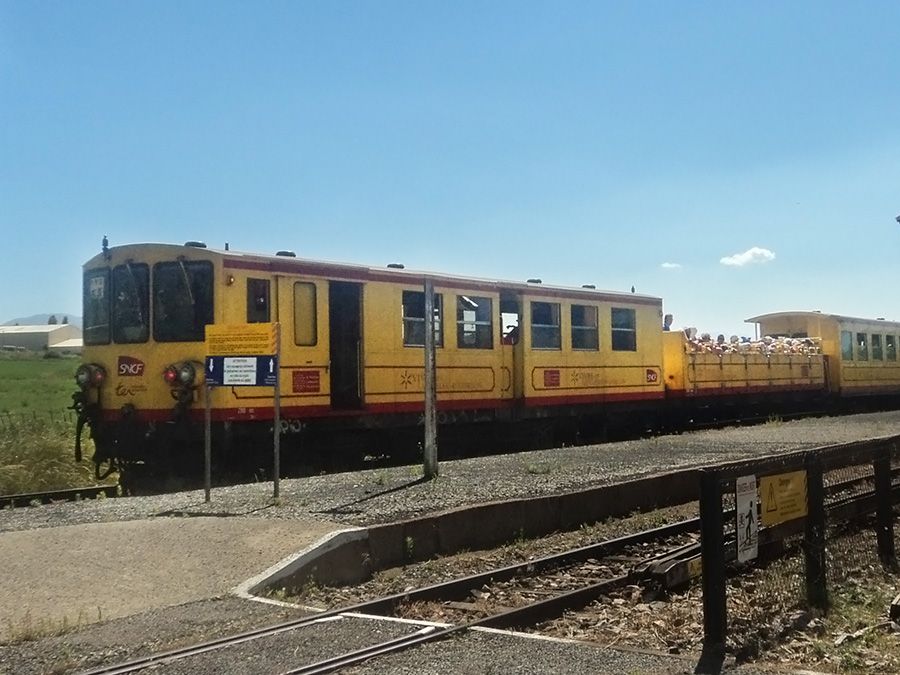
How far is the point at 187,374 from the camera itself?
13.5 meters

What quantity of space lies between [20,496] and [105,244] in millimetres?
4202

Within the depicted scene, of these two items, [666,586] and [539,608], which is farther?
[666,586]

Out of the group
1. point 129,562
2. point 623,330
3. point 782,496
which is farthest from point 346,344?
point 782,496

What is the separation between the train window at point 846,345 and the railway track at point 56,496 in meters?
23.2

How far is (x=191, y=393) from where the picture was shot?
13.5 meters

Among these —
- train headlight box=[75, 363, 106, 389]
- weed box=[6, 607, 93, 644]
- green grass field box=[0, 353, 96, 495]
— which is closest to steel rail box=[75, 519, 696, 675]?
weed box=[6, 607, 93, 644]

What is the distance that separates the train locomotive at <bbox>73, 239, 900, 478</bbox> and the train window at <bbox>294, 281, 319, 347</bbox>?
2 cm

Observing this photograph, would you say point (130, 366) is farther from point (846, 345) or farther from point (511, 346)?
point (846, 345)

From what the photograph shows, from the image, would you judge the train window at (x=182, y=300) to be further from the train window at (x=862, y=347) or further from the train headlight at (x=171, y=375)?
the train window at (x=862, y=347)

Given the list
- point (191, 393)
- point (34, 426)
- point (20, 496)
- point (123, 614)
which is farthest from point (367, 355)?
point (123, 614)

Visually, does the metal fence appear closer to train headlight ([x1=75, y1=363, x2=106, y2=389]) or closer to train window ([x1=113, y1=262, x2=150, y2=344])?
train window ([x1=113, y1=262, x2=150, y2=344])

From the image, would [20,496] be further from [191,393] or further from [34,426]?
[34,426]

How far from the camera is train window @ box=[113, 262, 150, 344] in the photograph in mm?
14062

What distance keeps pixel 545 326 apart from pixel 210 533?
34.0 feet
